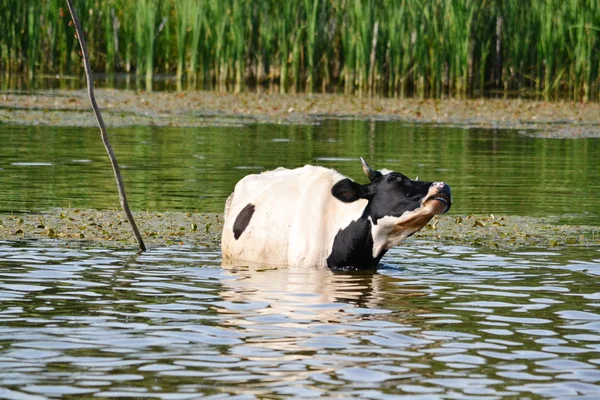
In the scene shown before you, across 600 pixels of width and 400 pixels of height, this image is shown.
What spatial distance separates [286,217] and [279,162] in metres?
6.22

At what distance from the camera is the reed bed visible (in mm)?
22969

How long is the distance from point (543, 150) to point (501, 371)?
12.0m

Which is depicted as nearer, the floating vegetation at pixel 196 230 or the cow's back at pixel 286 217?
the cow's back at pixel 286 217

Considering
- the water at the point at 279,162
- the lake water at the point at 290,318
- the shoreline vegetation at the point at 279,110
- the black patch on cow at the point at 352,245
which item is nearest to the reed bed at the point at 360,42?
the shoreline vegetation at the point at 279,110

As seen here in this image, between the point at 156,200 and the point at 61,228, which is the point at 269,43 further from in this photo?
the point at 61,228

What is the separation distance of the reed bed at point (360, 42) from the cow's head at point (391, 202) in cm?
1404

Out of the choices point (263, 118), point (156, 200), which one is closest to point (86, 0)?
point (263, 118)

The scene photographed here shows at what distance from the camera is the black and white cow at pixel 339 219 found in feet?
28.6

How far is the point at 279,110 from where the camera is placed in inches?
845

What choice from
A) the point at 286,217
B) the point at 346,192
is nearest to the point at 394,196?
the point at 346,192

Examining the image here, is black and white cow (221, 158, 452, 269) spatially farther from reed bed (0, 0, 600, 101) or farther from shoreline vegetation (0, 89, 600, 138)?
reed bed (0, 0, 600, 101)

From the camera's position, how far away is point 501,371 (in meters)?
5.80

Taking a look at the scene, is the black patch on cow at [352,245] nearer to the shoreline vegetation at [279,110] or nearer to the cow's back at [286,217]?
the cow's back at [286,217]

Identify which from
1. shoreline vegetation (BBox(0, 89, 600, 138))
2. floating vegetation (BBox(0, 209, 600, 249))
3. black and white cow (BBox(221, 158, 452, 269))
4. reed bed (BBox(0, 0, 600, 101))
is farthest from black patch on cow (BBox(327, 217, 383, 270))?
reed bed (BBox(0, 0, 600, 101))
